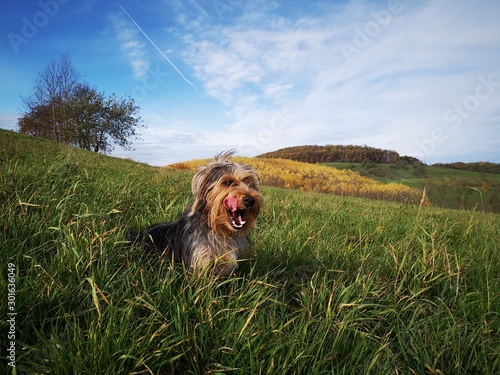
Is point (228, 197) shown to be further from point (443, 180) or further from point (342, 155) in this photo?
point (342, 155)

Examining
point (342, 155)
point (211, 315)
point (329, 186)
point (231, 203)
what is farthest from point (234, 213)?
point (342, 155)

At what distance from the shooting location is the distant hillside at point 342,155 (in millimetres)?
54688

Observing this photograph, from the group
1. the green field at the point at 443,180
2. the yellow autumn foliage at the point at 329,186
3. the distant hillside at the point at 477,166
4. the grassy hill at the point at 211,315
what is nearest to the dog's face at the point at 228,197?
the grassy hill at the point at 211,315

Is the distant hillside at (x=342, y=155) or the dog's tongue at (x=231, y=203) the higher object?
the distant hillside at (x=342, y=155)

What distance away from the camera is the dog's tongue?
3.33m

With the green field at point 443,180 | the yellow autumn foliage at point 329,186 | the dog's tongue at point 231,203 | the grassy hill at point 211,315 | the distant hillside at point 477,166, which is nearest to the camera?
the grassy hill at point 211,315

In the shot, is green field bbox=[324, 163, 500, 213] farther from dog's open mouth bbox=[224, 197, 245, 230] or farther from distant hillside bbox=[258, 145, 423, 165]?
dog's open mouth bbox=[224, 197, 245, 230]

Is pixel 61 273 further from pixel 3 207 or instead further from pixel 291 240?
pixel 291 240

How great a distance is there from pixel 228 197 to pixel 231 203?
8 centimetres

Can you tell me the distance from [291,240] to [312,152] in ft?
193

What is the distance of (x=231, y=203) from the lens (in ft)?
11.0

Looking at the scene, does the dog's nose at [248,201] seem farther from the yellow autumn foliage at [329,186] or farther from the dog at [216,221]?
the yellow autumn foliage at [329,186]

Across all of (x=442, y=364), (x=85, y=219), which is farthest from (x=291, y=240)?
(x=85, y=219)

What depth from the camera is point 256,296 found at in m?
2.45
